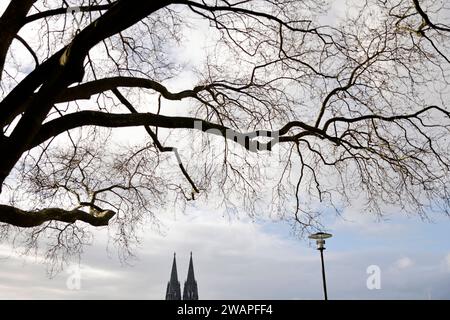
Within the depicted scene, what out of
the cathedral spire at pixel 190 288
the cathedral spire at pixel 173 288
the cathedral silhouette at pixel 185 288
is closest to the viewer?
the cathedral spire at pixel 190 288

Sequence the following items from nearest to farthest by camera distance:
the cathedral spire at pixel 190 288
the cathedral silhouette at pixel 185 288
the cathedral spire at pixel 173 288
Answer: the cathedral spire at pixel 190 288, the cathedral silhouette at pixel 185 288, the cathedral spire at pixel 173 288

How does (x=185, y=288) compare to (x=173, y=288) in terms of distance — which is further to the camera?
(x=173, y=288)

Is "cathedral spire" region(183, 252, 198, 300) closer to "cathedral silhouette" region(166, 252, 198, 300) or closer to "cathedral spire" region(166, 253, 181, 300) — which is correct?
"cathedral silhouette" region(166, 252, 198, 300)

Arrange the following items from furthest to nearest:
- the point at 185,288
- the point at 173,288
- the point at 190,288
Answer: the point at 173,288, the point at 185,288, the point at 190,288

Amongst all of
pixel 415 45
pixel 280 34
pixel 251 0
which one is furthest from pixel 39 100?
pixel 415 45

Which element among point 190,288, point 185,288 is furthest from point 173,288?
point 190,288

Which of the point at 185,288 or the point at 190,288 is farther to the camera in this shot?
the point at 185,288

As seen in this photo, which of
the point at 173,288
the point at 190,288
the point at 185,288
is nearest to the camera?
the point at 190,288

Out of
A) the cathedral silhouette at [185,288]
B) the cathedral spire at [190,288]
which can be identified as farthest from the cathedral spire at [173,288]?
the cathedral spire at [190,288]

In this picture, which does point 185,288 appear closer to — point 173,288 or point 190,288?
point 190,288

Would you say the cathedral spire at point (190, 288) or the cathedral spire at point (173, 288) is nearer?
the cathedral spire at point (190, 288)

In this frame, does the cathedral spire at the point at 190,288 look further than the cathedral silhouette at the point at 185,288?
No

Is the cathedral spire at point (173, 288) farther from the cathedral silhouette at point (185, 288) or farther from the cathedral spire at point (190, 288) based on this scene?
the cathedral spire at point (190, 288)
